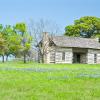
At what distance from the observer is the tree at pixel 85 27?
8106 cm

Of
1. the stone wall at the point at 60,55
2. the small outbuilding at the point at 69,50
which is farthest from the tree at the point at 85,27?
the stone wall at the point at 60,55

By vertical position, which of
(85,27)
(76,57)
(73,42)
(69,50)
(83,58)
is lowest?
(83,58)

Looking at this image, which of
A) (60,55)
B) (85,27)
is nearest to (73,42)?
(60,55)

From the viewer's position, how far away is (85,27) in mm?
81000

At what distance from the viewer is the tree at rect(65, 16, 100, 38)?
266ft

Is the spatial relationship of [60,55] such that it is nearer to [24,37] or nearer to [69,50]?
[69,50]

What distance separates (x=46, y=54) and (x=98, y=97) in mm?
53608

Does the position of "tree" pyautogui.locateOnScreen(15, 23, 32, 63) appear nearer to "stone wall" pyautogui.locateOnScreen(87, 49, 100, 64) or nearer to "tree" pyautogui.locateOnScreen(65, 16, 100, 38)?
"stone wall" pyautogui.locateOnScreen(87, 49, 100, 64)

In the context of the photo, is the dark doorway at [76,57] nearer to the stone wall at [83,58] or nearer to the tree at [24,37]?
the stone wall at [83,58]

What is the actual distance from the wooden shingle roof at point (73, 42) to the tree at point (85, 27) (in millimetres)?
15009

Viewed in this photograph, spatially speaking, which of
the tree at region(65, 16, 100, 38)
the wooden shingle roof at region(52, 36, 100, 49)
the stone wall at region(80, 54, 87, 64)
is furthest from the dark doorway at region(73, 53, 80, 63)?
the tree at region(65, 16, 100, 38)

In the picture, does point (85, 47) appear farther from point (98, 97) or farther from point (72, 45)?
point (98, 97)

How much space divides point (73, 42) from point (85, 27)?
1915cm

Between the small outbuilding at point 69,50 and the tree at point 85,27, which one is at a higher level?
the tree at point 85,27
